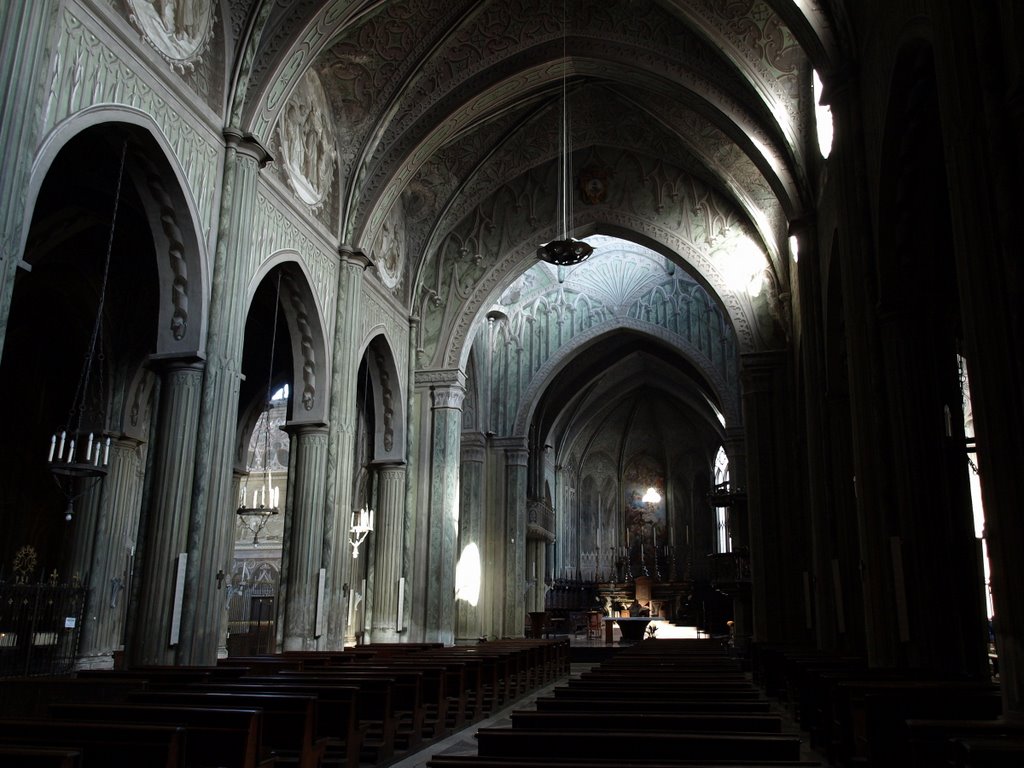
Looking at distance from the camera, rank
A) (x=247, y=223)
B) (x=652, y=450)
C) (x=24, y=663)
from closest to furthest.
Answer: (x=247, y=223) → (x=24, y=663) → (x=652, y=450)

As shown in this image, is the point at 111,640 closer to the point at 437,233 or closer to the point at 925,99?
the point at 437,233

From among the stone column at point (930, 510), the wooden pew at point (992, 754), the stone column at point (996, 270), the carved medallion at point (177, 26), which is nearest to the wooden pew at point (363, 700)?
the wooden pew at point (992, 754)

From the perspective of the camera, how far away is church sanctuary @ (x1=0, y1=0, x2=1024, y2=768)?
A: 5.74 meters

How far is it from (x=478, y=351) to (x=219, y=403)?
633 inches

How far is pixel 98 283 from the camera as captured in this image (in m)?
17.2

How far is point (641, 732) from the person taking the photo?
4160 mm

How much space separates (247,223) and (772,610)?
12817mm

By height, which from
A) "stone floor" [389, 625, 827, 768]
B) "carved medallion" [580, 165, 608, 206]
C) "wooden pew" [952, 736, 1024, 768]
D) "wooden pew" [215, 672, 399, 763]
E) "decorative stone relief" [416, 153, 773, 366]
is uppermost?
"carved medallion" [580, 165, 608, 206]

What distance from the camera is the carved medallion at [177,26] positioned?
34.5 feet

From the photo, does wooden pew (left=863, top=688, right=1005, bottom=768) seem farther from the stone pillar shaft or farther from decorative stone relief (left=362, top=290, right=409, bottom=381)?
the stone pillar shaft

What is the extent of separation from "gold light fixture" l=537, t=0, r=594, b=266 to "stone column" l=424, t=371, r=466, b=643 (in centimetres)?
443

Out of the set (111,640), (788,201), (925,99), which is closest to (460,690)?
(925,99)

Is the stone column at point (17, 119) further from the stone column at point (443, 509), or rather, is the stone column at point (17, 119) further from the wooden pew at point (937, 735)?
the stone column at point (443, 509)

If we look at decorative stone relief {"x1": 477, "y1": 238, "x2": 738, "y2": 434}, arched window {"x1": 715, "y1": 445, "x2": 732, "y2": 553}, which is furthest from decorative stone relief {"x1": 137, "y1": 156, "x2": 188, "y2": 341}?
arched window {"x1": 715, "y1": 445, "x2": 732, "y2": 553}
